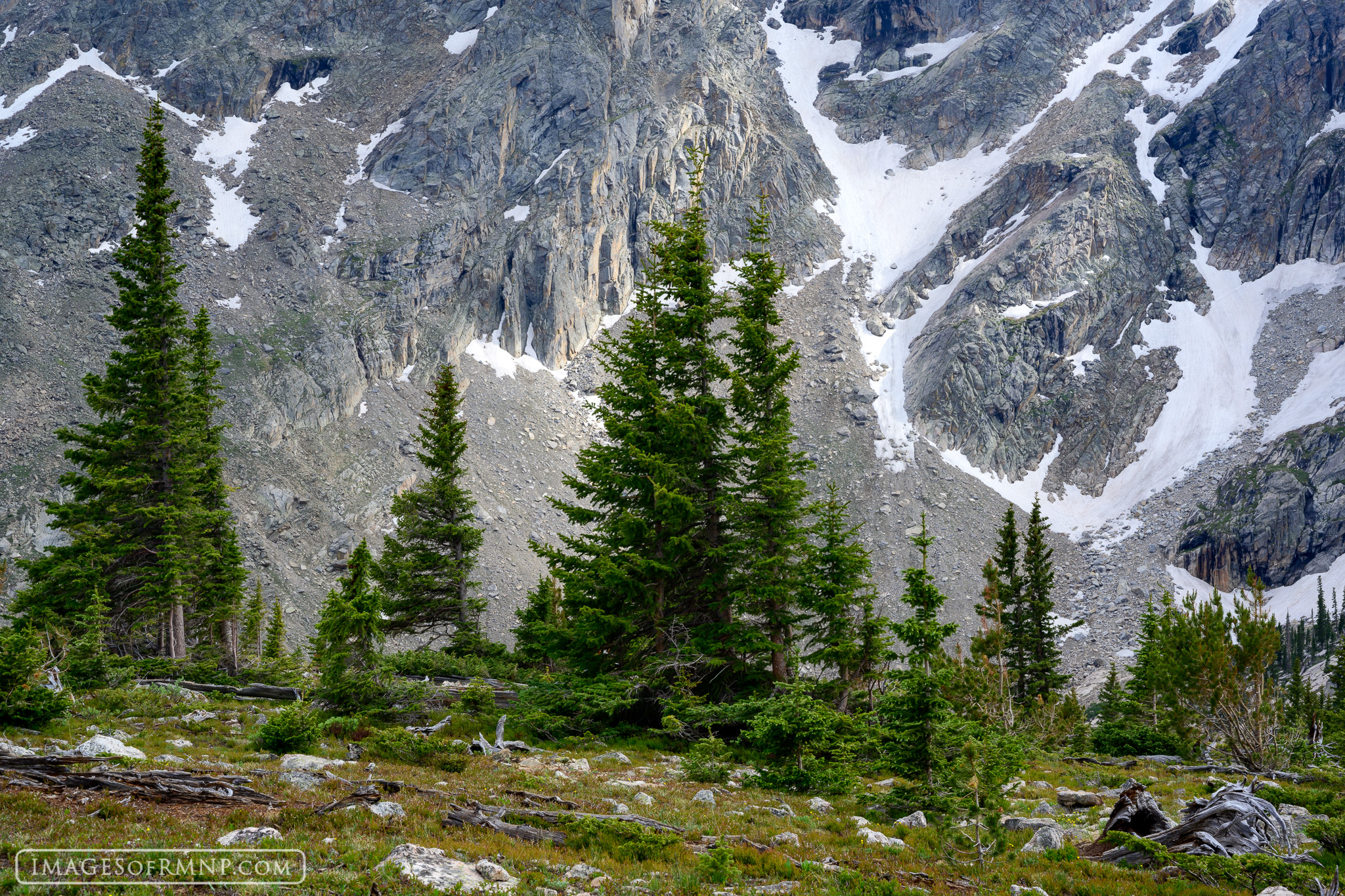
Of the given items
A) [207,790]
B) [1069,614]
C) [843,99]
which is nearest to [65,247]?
[207,790]

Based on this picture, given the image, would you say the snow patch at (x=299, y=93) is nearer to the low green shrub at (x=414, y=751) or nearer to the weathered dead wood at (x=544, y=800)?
the low green shrub at (x=414, y=751)

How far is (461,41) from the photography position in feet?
463

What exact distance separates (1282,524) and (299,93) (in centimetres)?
17493

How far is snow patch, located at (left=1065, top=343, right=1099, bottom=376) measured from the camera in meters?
122

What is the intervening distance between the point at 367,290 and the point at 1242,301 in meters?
151

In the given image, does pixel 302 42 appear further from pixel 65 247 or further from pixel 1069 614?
pixel 1069 614

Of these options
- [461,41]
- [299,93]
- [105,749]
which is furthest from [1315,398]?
[299,93]

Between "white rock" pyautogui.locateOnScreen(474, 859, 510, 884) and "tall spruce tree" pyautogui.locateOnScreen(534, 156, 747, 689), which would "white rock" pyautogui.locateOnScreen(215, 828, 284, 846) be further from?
"tall spruce tree" pyautogui.locateOnScreen(534, 156, 747, 689)

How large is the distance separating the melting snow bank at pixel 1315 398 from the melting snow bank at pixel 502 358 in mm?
110016

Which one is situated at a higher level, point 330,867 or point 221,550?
point 221,550

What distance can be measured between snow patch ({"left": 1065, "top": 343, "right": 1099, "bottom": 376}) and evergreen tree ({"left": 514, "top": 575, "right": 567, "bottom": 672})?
11689cm

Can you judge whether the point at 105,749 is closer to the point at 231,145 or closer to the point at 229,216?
the point at 229,216

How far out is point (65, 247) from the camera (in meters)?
88.9

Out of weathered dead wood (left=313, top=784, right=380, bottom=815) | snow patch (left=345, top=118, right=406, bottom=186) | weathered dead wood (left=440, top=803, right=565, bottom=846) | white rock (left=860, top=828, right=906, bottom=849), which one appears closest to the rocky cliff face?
snow patch (left=345, top=118, right=406, bottom=186)
